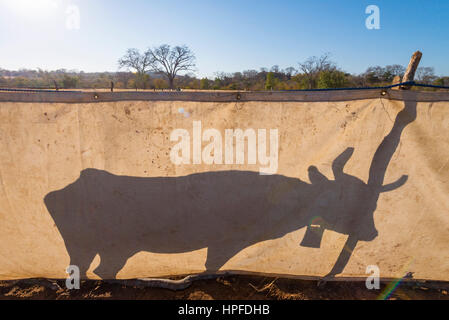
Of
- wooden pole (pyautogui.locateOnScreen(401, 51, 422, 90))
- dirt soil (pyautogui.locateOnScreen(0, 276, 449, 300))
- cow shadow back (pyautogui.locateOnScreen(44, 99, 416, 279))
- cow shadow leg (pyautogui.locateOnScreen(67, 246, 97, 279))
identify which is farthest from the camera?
dirt soil (pyautogui.locateOnScreen(0, 276, 449, 300))

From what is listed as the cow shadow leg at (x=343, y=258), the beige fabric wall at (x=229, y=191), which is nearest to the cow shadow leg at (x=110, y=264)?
the beige fabric wall at (x=229, y=191)

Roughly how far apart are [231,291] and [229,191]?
1.02 meters

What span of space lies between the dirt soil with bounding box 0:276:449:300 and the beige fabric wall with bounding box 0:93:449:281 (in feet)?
0.75

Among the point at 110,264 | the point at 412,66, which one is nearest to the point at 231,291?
the point at 110,264

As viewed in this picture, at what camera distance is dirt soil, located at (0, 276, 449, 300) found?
1.97 meters

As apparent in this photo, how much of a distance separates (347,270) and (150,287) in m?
1.82

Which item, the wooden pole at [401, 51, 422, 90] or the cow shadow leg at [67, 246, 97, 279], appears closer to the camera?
the wooden pole at [401, 51, 422, 90]

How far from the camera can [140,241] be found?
1.86 metres

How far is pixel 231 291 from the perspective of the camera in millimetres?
2041

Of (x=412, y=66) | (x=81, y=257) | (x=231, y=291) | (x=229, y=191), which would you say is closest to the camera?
(x=412, y=66)

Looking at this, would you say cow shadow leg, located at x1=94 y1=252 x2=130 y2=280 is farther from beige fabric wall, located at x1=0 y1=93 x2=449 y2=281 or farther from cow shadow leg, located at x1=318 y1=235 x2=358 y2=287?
cow shadow leg, located at x1=318 y1=235 x2=358 y2=287

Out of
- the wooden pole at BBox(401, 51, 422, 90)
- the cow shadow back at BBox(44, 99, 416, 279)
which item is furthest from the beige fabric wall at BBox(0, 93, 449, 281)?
the wooden pole at BBox(401, 51, 422, 90)

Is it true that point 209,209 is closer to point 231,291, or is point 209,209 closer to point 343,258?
point 231,291

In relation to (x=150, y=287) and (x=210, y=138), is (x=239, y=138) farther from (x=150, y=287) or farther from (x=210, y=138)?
(x=150, y=287)
